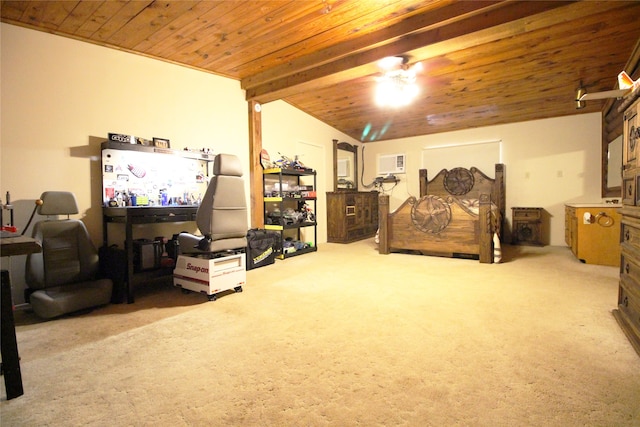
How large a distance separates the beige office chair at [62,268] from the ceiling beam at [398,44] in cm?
293

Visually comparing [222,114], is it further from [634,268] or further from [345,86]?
[634,268]

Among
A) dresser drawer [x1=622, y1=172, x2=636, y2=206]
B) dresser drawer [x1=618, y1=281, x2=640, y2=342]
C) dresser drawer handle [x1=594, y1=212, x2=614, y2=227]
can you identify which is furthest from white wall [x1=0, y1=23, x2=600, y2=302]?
dresser drawer [x1=622, y1=172, x2=636, y2=206]

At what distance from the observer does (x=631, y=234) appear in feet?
6.61

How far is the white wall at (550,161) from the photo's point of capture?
5.36 m

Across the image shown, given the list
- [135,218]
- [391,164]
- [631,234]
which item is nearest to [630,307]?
[631,234]

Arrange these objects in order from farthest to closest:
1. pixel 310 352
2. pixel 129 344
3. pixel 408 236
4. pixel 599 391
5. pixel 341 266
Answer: pixel 408 236, pixel 341 266, pixel 129 344, pixel 310 352, pixel 599 391

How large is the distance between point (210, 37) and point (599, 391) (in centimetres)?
421

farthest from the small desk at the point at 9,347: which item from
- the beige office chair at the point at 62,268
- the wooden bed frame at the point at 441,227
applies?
the wooden bed frame at the point at 441,227

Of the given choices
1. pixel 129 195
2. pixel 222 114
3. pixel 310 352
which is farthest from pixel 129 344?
pixel 222 114

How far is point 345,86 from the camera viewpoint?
4.94 meters

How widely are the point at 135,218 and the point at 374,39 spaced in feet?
10.1

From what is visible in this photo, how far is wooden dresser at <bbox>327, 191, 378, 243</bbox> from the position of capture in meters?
6.17

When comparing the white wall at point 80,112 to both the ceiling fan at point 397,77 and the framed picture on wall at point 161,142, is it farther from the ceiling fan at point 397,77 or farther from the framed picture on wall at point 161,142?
the ceiling fan at point 397,77

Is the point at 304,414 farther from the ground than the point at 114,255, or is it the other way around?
the point at 114,255
